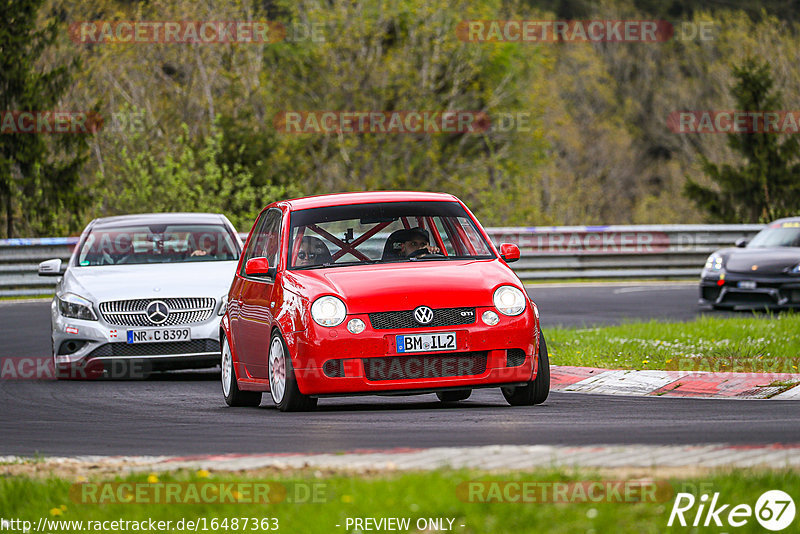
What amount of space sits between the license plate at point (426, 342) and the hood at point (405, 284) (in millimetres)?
204

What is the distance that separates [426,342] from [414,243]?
4.39 ft

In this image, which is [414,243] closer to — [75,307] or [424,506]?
[75,307]

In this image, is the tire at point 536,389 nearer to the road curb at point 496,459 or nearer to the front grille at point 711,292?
the road curb at point 496,459

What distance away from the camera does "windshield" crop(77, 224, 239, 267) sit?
14.6m

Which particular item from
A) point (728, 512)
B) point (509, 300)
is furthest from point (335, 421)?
point (728, 512)

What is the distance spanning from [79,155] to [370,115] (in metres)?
12.3

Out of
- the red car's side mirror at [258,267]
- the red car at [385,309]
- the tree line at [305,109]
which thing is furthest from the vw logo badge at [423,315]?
the tree line at [305,109]

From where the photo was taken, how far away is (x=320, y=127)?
42156 millimetres

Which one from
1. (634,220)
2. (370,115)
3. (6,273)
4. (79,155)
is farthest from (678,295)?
(634,220)

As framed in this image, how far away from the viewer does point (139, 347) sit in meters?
13.3

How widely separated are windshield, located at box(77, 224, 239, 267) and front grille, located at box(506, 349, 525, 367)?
5.42 meters

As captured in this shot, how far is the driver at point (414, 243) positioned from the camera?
10727 millimetres

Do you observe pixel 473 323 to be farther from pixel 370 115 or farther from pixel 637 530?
pixel 370 115

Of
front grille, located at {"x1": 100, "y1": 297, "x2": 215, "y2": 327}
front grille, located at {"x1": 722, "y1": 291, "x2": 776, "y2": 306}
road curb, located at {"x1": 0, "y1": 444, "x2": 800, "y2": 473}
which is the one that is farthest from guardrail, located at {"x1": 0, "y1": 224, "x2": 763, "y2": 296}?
road curb, located at {"x1": 0, "y1": 444, "x2": 800, "y2": 473}
